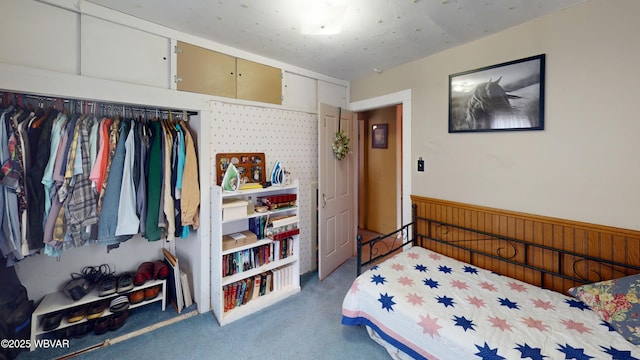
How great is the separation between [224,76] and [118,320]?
2.30 meters

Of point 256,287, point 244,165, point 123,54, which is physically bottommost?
point 256,287

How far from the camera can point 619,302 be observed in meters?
1.44

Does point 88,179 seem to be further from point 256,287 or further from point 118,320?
point 256,287

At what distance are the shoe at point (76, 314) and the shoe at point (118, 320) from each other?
0.67 ft

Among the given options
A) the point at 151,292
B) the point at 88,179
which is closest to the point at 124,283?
the point at 151,292

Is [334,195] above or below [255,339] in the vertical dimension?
above

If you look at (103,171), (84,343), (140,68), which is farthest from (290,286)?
(140,68)

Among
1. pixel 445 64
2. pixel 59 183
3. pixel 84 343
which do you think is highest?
pixel 445 64

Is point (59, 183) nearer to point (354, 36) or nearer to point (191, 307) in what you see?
point (191, 307)

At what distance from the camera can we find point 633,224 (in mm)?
1591

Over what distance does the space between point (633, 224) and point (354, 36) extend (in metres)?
2.34

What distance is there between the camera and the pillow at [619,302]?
134 cm

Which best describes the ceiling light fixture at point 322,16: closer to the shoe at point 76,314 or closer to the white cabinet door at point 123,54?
the white cabinet door at point 123,54

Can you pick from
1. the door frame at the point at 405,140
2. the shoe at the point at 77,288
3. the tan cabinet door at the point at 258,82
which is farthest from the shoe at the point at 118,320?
the door frame at the point at 405,140
